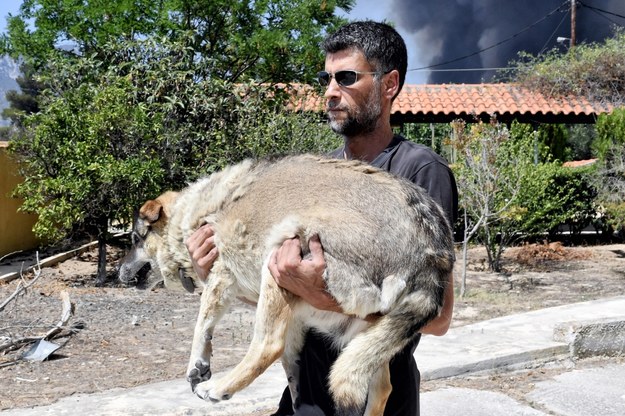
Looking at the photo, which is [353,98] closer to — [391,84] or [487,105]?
[391,84]

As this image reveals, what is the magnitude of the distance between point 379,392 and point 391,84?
1278 mm

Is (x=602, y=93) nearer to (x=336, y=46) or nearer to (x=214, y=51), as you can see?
(x=214, y=51)

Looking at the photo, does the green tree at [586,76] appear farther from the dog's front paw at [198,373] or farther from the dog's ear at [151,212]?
the dog's front paw at [198,373]

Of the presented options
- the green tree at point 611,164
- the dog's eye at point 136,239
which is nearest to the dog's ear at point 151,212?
the dog's eye at point 136,239

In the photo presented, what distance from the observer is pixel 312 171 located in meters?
3.16

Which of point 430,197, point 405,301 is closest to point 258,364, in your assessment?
point 405,301

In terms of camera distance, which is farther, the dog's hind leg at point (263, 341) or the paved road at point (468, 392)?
the paved road at point (468, 392)

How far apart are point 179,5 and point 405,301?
12.3 metres

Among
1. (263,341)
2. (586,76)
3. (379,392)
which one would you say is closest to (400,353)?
(379,392)

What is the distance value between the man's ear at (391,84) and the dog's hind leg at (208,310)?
1.05 m

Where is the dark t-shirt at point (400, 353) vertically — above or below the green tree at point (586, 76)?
below

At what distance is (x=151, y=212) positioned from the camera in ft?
12.9

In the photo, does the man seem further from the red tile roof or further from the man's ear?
the red tile roof

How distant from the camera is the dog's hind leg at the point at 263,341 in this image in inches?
116
